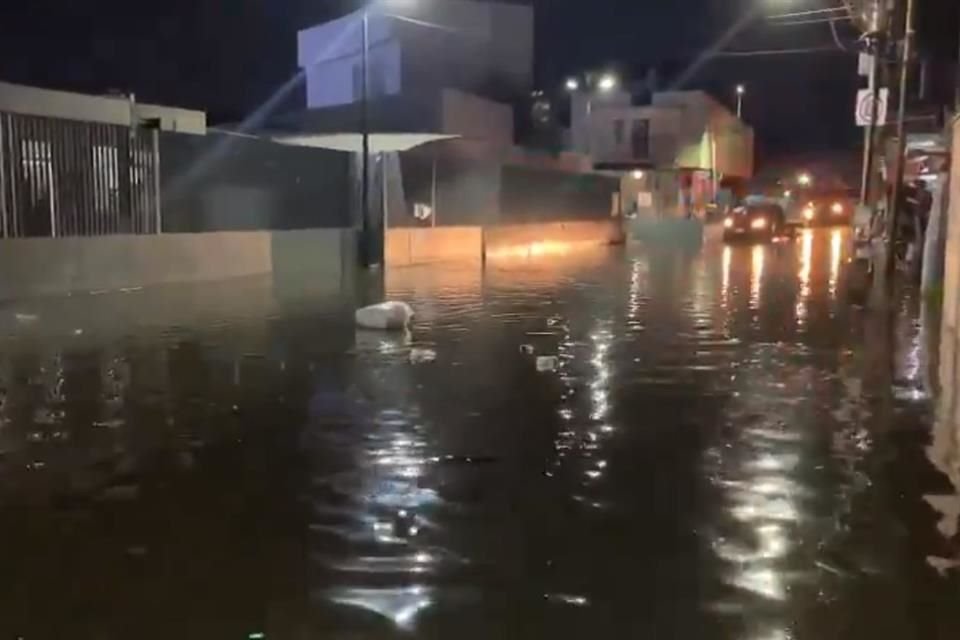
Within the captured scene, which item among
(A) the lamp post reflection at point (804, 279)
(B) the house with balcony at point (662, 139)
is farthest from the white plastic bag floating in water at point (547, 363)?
(B) the house with balcony at point (662, 139)

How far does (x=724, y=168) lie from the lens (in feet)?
272

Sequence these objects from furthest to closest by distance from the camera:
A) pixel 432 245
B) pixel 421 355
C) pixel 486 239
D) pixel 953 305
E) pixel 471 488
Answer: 1. pixel 486 239
2. pixel 432 245
3. pixel 953 305
4. pixel 421 355
5. pixel 471 488

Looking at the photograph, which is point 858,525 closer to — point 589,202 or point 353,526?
point 353,526

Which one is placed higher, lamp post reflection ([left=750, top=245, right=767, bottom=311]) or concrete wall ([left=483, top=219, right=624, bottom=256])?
concrete wall ([left=483, top=219, right=624, bottom=256])

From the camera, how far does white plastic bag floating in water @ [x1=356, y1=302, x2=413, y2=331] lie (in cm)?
1429

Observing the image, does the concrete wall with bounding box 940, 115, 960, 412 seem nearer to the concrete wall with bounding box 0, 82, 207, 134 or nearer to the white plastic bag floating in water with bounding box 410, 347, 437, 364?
the white plastic bag floating in water with bounding box 410, 347, 437, 364

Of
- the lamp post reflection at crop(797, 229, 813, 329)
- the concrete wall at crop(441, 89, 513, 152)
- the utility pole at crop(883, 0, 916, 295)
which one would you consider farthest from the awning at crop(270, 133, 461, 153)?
the utility pole at crop(883, 0, 916, 295)

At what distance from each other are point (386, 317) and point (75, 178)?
7.60 m

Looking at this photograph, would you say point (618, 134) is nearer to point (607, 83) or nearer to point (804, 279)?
point (607, 83)

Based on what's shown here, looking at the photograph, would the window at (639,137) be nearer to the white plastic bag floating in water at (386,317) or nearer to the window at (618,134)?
the window at (618,134)

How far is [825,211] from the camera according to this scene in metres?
65.1

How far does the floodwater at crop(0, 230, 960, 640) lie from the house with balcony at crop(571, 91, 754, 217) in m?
52.3

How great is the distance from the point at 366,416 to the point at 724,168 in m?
77.0

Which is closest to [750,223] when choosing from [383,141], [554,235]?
[554,235]
